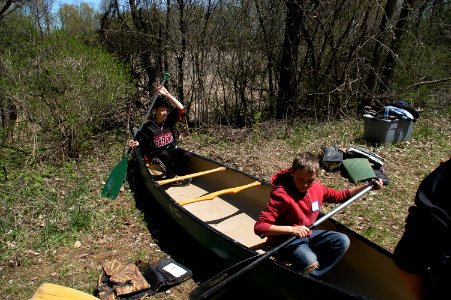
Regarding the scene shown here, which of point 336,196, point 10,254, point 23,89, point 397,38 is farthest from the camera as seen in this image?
point 397,38

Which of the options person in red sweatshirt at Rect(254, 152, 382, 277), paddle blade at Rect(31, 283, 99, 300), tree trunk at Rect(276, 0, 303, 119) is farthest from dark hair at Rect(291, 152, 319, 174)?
tree trunk at Rect(276, 0, 303, 119)

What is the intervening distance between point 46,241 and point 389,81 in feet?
28.4

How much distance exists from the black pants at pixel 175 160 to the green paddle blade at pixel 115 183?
597mm

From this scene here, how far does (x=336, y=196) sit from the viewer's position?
11.8 ft

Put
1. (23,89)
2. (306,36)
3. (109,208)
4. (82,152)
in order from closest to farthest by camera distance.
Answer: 1. (109,208)
2. (23,89)
3. (82,152)
4. (306,36)

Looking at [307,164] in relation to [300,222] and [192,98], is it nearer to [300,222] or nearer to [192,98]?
[300,222]

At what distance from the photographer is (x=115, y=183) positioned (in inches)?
225

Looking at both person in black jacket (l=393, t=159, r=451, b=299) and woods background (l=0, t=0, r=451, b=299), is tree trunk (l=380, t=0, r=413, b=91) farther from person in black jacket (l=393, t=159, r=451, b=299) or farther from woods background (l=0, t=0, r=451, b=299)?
person in black jacket (l=393, t=159, r=451, b=299)

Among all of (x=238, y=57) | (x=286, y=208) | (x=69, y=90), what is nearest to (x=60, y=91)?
(x=69, y=90)

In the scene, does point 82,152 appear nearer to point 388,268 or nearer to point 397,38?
point 388,268

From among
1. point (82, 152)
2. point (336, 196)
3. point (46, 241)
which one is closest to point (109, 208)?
point (46, 241)

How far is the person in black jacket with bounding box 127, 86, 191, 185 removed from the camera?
5945mm

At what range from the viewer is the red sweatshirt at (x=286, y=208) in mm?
3203

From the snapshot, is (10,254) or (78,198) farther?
(78,198)
